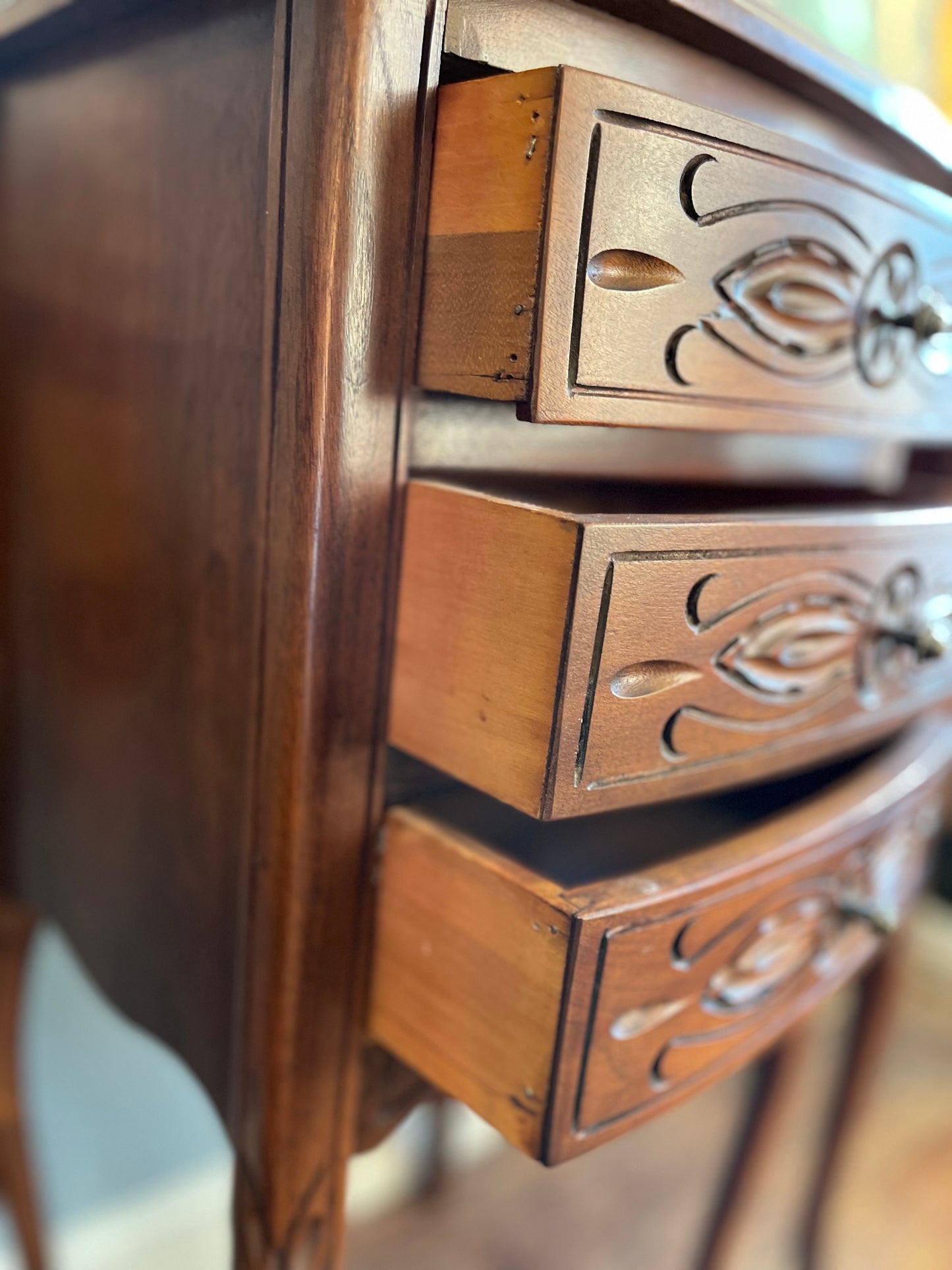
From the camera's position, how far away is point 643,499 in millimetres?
589

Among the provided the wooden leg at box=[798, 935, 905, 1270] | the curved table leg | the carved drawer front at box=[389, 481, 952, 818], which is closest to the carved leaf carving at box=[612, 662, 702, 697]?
the carved drawer front at box=[389, 481, 952, 818]

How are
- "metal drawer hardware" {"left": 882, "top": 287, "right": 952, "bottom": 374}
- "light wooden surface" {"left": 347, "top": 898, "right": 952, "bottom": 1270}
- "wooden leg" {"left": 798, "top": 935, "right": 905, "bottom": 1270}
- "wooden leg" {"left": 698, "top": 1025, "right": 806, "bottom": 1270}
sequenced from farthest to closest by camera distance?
"light wooden surface" {"left": 347, "top": 898, "right": 952, "bottom": 1270}
"wooden leg" {"left": 798, "top": 935, "right": 905, "bottom": 1270}
"wooden leg" {"left": 698, "top": 1025, "right": 806, "bottom": 1270}
"metal drawer hardware" {"left": 882, "top": 287, "right": 952, "bottom": 374}

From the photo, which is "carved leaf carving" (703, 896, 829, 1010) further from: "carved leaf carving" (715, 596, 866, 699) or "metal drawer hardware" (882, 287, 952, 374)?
"metal drawer hardware" (882, 287, 952, 374)

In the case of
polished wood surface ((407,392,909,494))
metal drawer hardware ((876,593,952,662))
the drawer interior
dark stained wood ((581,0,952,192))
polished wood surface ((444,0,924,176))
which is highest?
dark stained wood ((581,0,952,192))

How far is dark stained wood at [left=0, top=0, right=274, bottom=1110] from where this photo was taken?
41 cm

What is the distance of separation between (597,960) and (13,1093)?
0.56 m

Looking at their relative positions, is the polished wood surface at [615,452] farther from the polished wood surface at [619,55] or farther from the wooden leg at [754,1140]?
the wooden leg at [754,1140]

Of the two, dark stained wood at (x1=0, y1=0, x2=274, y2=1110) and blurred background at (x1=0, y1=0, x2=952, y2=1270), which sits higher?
dark stained wood at (x1=0, y1=0, x2=274, y2=1110)

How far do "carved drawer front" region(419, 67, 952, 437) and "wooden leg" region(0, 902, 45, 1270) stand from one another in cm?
56

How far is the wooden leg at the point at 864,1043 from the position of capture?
2.49 ft

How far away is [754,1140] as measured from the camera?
684mm

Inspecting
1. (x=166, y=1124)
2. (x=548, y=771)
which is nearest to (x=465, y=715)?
(x=548, y=771)

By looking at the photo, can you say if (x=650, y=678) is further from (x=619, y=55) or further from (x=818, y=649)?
(x=619, y=55)

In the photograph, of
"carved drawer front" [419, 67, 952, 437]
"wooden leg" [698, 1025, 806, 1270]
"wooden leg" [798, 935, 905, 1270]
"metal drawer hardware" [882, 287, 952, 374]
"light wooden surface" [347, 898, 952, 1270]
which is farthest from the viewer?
"light wooden surface" [347, 898, 952, 1270]
